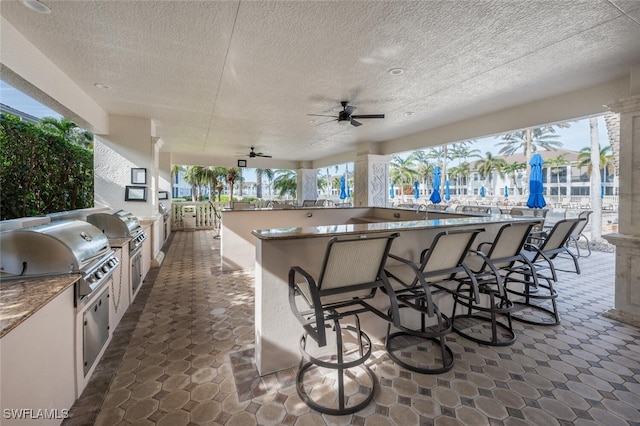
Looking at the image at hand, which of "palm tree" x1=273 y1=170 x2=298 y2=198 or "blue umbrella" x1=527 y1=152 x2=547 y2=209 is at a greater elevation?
"palm tree" x1=273 y1=170 x2=298 y2=198

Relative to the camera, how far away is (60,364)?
57.4 inches

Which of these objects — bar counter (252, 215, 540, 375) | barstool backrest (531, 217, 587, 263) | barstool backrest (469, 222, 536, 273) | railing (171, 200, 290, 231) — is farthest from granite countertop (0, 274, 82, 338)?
railing (171, 200, 290, 231)

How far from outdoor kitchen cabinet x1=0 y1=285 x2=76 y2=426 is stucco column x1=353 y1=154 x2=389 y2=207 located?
6442 millimetres

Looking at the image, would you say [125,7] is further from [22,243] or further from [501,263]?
[501,263]

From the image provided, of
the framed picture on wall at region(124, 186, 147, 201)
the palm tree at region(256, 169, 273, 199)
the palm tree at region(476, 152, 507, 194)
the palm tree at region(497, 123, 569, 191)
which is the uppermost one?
the palm tree at region(497, 123, 569, 191)

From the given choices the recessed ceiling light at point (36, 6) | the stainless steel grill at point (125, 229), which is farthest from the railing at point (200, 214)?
the recessed ceiling light at point (36, 6)

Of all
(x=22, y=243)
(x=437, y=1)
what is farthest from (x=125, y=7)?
(x=437, y=1)

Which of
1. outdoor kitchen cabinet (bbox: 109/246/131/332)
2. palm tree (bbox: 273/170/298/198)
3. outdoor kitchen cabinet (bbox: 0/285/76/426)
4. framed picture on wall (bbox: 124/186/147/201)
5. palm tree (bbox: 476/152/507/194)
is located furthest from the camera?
palm tree (bbox: 476/152/507/194)

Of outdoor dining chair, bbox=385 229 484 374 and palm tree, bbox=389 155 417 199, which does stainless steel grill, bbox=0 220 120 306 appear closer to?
outdoor dining chair, bbox=385 229 484 374

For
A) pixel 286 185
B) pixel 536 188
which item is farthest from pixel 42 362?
pixel 286 185

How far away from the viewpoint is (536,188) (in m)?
5.04

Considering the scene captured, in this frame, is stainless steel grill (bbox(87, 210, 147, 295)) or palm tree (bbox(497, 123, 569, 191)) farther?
palm tree (bbox(497, 123, 569, 191))

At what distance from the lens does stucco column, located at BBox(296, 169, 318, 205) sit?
1155 centimetres

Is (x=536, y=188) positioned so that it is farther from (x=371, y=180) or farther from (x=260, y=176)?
(x=260, y=176)
